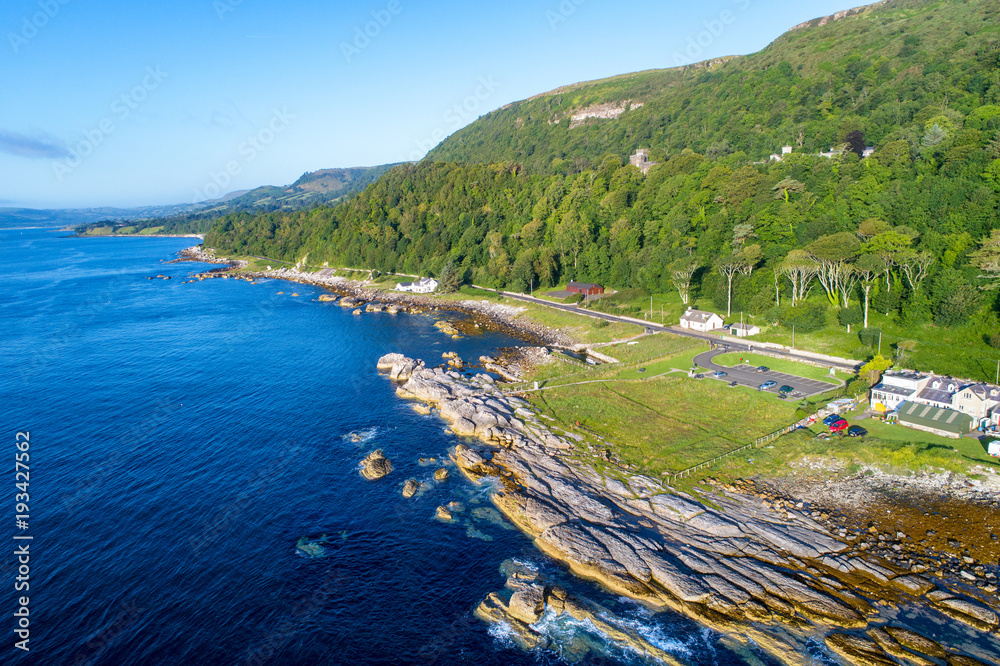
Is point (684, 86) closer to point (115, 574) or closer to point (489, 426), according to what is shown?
point (489, 426)

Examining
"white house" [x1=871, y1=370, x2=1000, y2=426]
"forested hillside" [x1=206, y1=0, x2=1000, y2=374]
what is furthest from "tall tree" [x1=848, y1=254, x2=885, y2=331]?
"white house" [x1=871, y1=370, x2=1000, y2=426]

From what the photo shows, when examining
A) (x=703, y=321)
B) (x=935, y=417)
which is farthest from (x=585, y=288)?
(x=935, y=417)

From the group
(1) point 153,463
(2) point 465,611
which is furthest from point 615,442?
(1) point 153,463

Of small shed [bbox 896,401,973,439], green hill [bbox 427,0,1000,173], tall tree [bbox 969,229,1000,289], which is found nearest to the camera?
small shed [bbox 896,401,973,439]

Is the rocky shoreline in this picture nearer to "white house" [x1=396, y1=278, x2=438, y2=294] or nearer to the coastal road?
"white house" [x1=396, y1=278, x2=438, y2=294]

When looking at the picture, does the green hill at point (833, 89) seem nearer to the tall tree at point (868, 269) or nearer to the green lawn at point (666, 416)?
the tall tree at point (868, 269)
